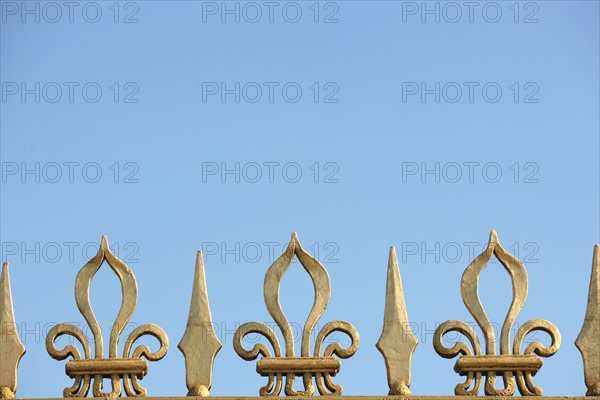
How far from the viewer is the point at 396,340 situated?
1416 centimetres

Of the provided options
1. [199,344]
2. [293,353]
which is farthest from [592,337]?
[199,344]

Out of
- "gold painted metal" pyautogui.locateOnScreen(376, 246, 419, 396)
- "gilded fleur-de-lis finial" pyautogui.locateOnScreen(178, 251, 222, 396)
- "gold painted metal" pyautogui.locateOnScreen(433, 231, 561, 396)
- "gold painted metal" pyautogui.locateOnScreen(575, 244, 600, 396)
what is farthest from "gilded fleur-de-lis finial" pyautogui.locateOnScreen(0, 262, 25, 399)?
"gold painted metal" pyautogui.locateOnScreen(575, 244, 600, 396)

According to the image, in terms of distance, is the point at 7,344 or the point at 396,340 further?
the point at 7,344

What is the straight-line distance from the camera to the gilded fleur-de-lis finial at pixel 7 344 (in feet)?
46.5

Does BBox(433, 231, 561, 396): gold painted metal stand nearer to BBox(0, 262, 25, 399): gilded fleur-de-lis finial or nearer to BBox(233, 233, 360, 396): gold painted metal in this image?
BBox(233, 233, 360, 396): gold painted metal

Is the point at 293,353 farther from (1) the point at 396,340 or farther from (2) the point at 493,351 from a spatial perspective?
(2) the point at 493,351

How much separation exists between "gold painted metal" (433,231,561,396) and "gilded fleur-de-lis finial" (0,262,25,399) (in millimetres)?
3881

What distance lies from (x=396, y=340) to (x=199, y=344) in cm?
182

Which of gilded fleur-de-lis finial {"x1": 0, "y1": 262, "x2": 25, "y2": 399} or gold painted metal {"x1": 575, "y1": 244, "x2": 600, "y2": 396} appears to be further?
gilded fleur-de-lis finial {"x1": 0, "y1": 262, "x2": 25, "y2": 399}

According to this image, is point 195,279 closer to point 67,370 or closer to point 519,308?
point 67,370

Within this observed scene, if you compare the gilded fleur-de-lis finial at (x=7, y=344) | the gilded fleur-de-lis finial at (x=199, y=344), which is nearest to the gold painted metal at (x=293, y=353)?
the gilded fleur-de-lis finial at (x=199, y=344)

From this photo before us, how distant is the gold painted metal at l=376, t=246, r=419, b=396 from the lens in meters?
14.0

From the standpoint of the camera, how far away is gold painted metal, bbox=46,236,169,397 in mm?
14070

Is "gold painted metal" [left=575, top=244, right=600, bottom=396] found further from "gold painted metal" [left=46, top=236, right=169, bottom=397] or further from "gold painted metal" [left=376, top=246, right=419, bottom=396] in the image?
"gold painted metal" [left=46, top=236, right=169, bottom=397]
